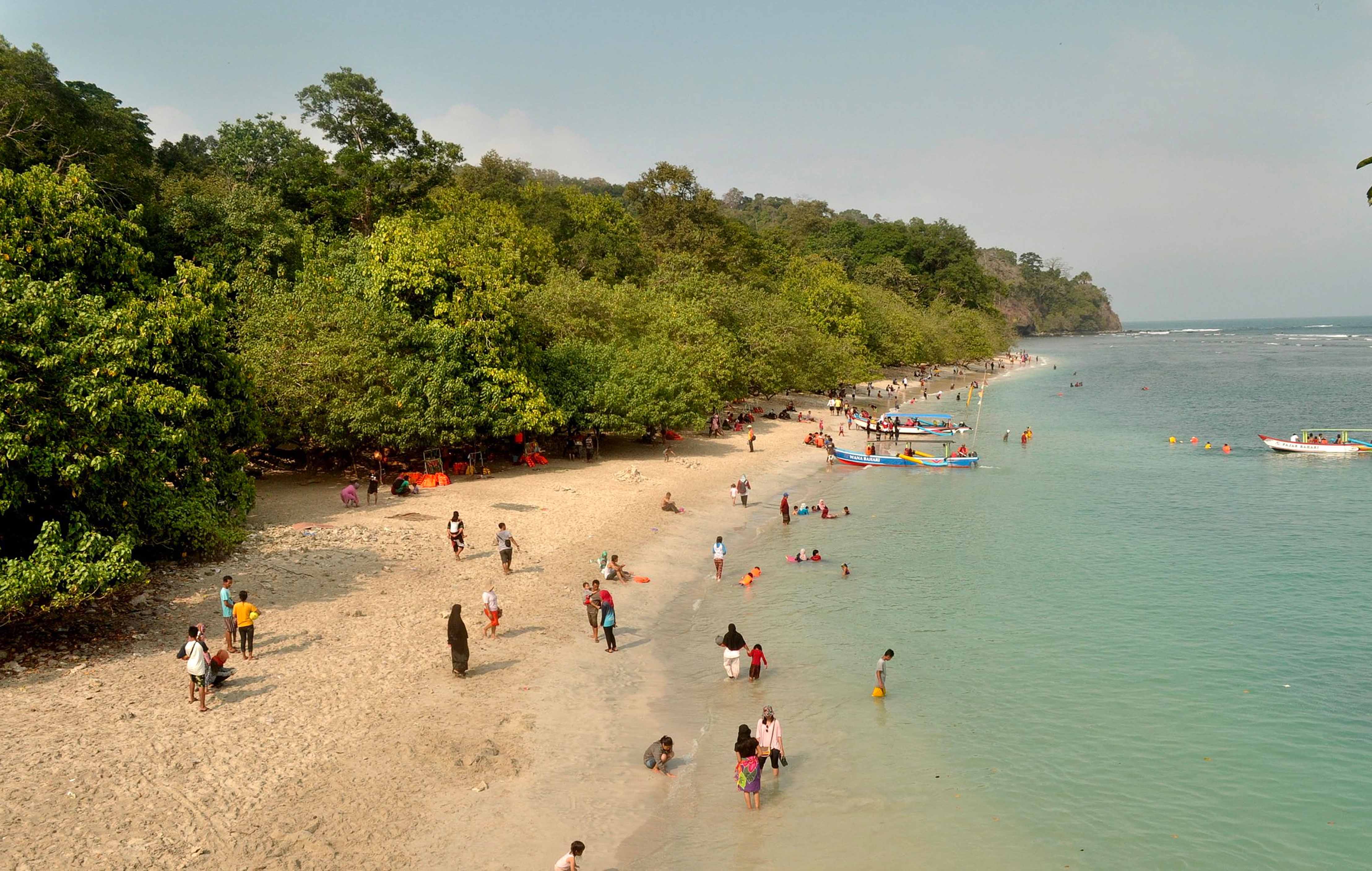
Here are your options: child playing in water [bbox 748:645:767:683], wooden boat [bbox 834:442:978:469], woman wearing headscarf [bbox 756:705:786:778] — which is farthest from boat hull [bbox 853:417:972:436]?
woman wearing headscarf [bbox 756:705:786:778]

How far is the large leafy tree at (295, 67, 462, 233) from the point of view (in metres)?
49.9

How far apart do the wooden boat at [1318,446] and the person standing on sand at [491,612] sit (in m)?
49.7

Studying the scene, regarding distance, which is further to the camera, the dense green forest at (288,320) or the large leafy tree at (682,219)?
the large leafy tree at (682,219)

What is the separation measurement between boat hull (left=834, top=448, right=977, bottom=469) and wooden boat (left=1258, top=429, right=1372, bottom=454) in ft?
66.5

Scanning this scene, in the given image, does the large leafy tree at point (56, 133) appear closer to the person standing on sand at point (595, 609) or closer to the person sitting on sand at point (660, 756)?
the person standing on sand at point (595, 609)

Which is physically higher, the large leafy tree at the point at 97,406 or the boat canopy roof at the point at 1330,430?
the large leafy tree at the point at 97,406

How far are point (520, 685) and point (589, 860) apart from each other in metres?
5.37

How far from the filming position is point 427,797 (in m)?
12.9

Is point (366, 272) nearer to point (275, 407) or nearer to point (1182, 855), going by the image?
point (275, 407)

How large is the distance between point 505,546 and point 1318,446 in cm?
4908

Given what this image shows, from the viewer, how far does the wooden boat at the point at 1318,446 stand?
156ft

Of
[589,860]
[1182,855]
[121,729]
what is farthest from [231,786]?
[1182,855]

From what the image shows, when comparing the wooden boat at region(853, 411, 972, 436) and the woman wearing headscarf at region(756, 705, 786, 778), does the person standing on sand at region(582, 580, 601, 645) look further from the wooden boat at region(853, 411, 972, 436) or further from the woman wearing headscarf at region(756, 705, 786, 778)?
the wooden boat at region(853, 411, 972, 436)

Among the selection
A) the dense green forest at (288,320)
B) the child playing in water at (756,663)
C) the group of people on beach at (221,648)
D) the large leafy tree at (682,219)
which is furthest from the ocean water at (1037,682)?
the large leafy tree at (682,219)
